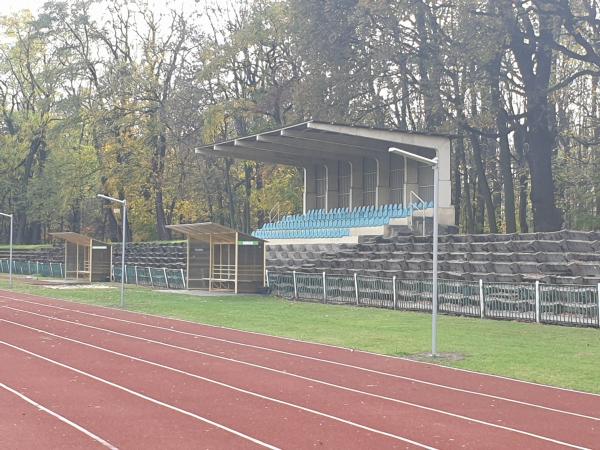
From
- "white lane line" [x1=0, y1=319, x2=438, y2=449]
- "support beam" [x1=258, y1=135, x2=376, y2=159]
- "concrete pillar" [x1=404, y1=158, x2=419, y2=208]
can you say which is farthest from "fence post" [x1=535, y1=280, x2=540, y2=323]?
"support beam" [x1=258, y1=135, x2=376, y2=159]

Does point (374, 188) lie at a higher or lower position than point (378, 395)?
higher

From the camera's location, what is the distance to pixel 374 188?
1695 inches

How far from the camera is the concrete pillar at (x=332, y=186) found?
45.6 meters

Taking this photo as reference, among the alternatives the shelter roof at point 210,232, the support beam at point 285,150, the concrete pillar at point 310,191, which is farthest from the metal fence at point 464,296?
the concrete pillar at point 310,191

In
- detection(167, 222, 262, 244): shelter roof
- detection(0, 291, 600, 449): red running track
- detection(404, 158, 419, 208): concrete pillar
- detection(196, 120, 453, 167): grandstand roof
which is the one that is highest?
detection(196, 120, 453, 167): grandstand roof

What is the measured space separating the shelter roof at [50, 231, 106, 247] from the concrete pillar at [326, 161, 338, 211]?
14.6 meters

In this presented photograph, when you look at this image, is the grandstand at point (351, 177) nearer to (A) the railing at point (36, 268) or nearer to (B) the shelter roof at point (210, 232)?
(B) the shelter roof at point (210, 232)

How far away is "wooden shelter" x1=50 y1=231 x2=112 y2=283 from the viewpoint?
48.1 m

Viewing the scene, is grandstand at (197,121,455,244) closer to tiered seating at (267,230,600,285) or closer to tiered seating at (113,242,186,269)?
tiered seating at (267,230,600,285)

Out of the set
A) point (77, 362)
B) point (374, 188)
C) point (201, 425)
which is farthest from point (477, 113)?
point (201, 425)

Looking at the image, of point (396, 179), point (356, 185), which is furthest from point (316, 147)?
point (396, 179)

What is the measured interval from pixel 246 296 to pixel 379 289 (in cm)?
785

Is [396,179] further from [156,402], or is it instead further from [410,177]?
[156,402]

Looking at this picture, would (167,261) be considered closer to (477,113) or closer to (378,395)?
(477,113)
